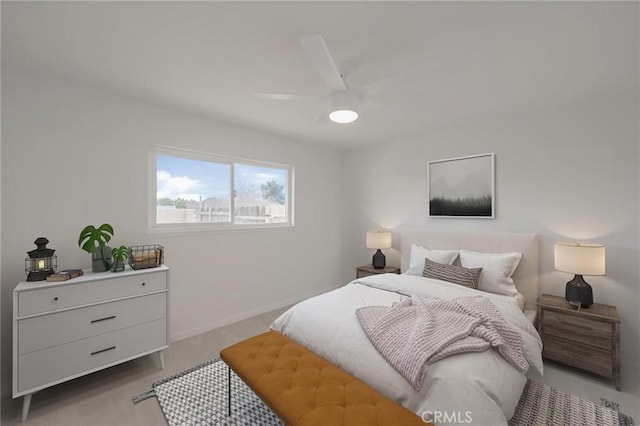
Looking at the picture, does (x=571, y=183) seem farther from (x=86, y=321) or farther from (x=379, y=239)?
(x=86, y=321)

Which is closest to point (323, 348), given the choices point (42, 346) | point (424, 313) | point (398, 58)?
point (424, 313)

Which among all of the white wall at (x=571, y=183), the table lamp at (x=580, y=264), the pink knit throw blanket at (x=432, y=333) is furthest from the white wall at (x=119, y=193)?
the table lamp at (x=580, y=264)

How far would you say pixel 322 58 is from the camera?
151cm

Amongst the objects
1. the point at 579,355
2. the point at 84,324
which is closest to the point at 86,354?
the point at 84,324

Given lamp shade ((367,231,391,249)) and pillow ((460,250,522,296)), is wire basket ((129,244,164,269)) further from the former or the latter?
pillow ((460,250,522,296))

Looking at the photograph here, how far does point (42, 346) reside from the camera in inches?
72.4

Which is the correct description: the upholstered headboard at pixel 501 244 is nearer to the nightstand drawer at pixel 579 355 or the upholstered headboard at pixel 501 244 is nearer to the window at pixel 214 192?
the nightstand drawer at pixel 579 355

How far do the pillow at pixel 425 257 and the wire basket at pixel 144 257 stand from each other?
2.67 metres

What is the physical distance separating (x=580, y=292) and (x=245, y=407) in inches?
114

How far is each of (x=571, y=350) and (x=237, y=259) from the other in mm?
3357

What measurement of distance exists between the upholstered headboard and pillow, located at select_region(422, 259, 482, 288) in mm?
391

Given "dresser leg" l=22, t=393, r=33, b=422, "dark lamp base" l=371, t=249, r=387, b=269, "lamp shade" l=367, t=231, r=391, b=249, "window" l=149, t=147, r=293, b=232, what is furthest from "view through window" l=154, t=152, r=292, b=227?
"dresser leg" l=22, t=393, r=33, b=422

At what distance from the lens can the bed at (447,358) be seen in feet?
4.25

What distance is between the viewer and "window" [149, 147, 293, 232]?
2.88 m
